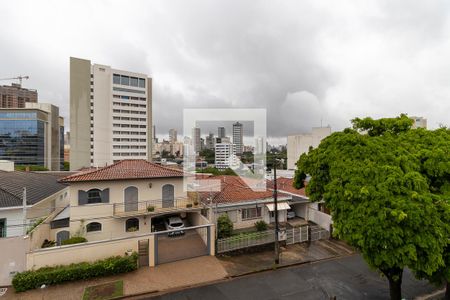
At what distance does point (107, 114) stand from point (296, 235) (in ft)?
200

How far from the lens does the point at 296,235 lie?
48.1 feet

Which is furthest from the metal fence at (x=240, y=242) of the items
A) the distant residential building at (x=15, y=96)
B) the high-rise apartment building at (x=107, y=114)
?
the distant residential building at (x=15, y=96)

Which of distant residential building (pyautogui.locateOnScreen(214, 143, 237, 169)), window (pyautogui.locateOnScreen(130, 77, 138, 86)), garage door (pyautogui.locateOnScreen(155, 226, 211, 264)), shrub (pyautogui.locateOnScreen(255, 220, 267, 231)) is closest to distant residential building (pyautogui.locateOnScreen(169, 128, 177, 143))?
window (pyautogui.locateOnScreen(130, 77, 138, 86))

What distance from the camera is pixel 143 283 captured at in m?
10.2

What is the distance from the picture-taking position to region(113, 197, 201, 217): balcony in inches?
566

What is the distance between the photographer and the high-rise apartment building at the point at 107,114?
2180 inches

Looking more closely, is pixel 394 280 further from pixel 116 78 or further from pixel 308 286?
pixel 116 78

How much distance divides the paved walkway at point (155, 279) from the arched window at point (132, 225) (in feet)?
12.9

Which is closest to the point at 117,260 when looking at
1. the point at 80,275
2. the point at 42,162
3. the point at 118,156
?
the point at 80,275

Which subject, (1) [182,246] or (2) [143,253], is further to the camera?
(1) [182,246]

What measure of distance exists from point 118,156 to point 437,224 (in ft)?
222

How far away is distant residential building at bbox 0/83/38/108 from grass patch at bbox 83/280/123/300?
321ft

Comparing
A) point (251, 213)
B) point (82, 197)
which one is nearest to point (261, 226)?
point (251, 213)

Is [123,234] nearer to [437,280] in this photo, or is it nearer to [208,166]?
[437,280]
